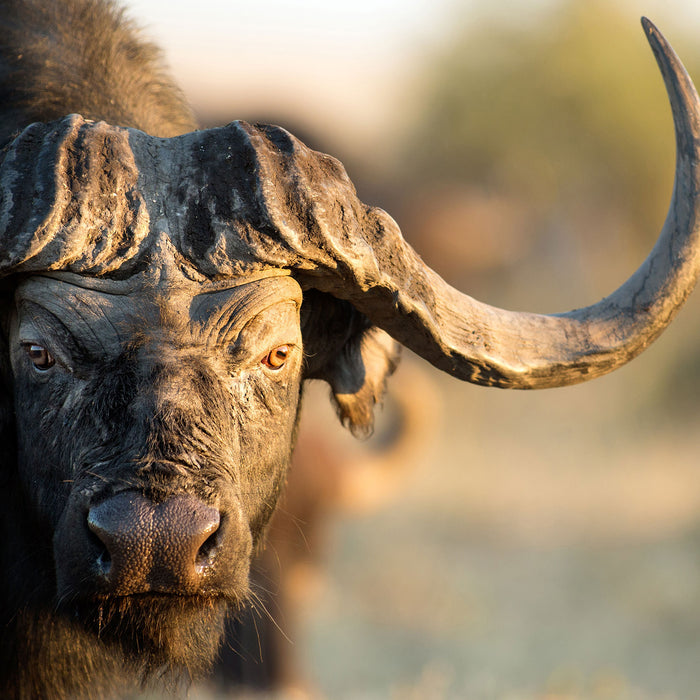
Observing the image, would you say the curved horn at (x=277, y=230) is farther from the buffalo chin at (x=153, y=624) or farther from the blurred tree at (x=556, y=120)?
the blurred tree at (x=556, y=120)

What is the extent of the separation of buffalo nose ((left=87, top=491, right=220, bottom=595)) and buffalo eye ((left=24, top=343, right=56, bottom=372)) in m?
0.59

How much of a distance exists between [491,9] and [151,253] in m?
27.9

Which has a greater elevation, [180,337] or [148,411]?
[180,337]

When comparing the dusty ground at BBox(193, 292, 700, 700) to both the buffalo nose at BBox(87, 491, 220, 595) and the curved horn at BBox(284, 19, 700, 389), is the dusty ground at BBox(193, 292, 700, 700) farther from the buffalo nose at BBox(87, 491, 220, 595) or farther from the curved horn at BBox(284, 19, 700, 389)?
the buffalo nose at BBox(87, 491, 220, 595)

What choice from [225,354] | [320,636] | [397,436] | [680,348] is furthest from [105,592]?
[680,348]

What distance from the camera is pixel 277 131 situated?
9.90 ft

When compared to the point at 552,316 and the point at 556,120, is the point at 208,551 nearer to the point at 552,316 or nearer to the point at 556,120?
the point at 552,316

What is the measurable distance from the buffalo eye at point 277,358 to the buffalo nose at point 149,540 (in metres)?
0.64

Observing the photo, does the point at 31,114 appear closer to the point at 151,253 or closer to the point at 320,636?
the point at 151,253

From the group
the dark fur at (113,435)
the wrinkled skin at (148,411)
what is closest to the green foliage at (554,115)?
the dark fur at (113,435)

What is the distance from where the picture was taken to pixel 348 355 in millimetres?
3795

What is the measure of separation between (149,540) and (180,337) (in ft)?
2.16

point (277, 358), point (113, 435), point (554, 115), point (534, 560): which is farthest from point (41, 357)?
point (554, 115)

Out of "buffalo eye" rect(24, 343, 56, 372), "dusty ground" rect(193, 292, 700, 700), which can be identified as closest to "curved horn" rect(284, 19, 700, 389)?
"buffalo eye" rect(24, 343, 56, 372)
